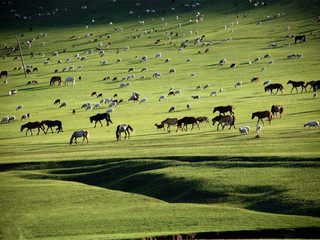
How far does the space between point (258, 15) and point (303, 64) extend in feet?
159

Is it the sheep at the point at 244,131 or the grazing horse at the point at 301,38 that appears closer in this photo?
the sheep at the point at 244,131

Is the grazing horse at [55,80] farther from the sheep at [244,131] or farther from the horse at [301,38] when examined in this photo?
the sheep at [244,131]

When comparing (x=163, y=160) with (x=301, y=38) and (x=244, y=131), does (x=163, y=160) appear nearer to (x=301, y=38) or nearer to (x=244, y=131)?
(x=244, y=131)

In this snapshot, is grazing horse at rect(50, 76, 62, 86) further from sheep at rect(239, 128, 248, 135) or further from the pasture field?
sheep at rect(239, 128, 248, 135)

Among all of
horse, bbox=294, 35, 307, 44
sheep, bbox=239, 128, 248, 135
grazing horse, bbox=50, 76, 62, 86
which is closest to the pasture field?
sheep, bbox=239, 128, 248, 135

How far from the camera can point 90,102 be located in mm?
60500

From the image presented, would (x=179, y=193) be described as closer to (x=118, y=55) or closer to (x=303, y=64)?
(x=303, y=64)

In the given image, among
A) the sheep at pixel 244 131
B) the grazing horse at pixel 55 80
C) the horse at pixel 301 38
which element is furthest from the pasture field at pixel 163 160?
the horse at pixel 301 38

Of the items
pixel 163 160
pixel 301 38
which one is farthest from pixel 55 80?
pixel 163 160

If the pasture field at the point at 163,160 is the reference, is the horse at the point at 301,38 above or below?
above

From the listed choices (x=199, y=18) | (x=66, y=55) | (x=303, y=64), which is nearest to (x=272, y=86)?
(x=303, y=64)

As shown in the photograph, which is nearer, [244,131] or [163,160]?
[163,160]

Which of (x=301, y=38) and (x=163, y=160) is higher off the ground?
(x=301, y=38)

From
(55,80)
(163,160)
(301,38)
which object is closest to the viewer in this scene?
(163,160)
